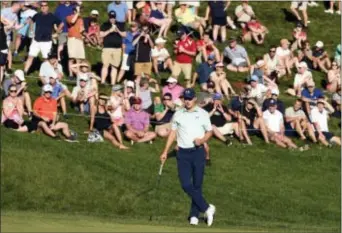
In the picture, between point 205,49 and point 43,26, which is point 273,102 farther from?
point 43,26

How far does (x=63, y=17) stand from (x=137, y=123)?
15.6 ft

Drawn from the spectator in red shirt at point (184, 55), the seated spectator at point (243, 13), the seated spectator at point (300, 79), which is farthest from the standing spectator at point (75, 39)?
the seated spectator at point (243, 13)

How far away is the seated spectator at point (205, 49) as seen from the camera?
2953 centimetres

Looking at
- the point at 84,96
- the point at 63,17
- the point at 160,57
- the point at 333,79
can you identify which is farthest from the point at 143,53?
the point at 333,79

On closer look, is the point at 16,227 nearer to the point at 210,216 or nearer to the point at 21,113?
the point at 210,216

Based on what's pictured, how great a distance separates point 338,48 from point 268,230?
15845 mm

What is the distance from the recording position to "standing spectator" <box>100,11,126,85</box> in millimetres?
27688

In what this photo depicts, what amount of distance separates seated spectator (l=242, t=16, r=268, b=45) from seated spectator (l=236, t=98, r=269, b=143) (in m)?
6.52

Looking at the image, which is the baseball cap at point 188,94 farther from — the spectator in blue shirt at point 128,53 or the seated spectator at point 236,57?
the seated spectator at point 236,57

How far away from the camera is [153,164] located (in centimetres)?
2438

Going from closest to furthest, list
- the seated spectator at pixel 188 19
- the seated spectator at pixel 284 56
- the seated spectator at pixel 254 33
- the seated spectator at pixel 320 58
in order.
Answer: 1. the seated spectator at pixel 284 56
2. the seated spectator at pixel 188 19
3. the seated spectator at pixel 320 58
4. the seated spectator at pixel 254 33

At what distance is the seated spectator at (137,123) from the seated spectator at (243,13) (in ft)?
30.0

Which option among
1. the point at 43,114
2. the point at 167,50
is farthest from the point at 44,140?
the point at 167,50

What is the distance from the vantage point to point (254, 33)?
33062 millimetres
